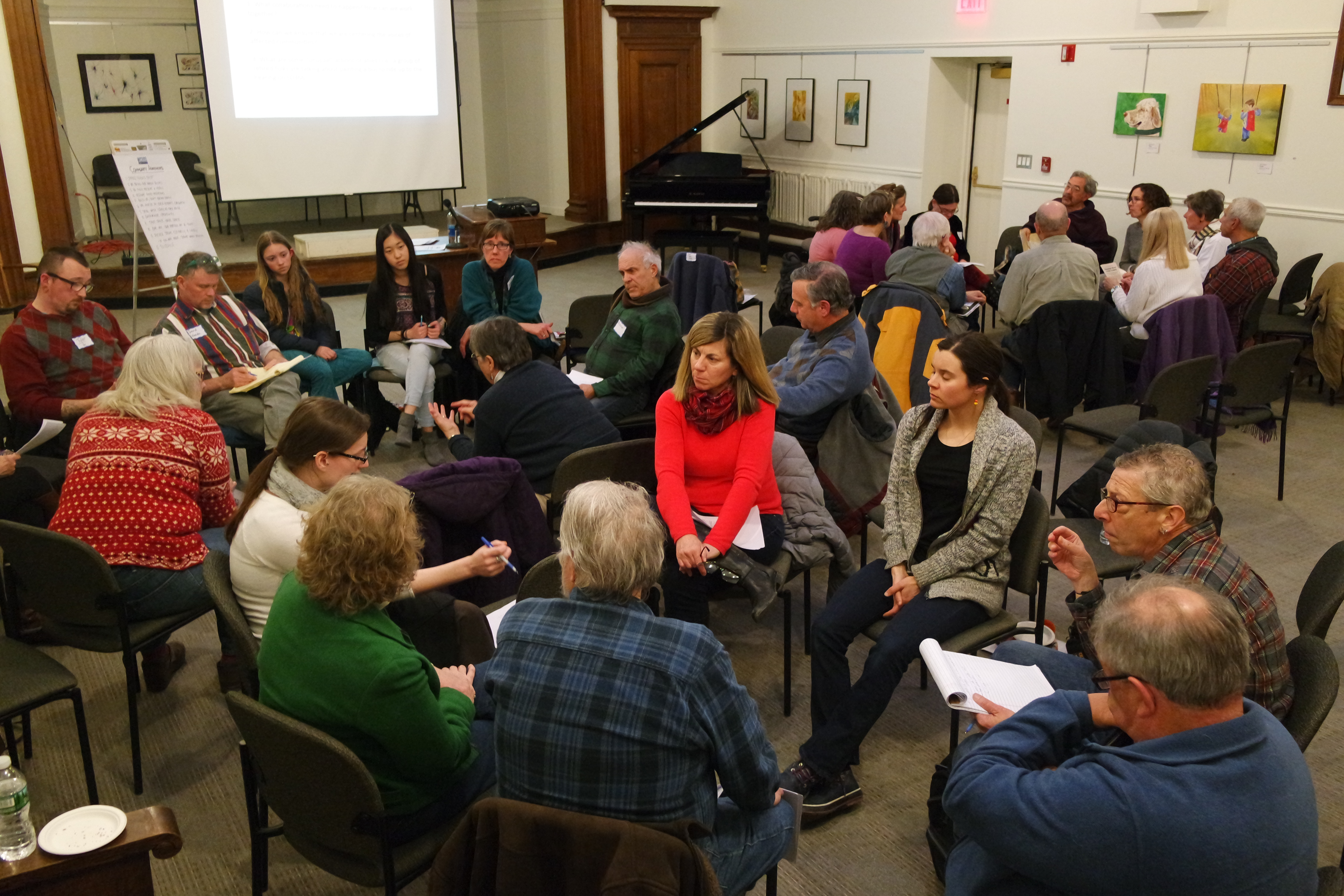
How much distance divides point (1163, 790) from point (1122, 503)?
99 cm

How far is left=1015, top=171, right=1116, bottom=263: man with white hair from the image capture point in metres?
6.96

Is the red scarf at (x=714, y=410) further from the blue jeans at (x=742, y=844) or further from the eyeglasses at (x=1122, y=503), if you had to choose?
the blue jeans at (x=742, y=844)

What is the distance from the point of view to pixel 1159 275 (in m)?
5.25

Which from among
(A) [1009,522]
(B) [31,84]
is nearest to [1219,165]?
(A) [1009,522]

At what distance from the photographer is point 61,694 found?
8.38 feet

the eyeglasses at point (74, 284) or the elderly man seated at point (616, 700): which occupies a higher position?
the eyeglasses at point (74, 284)

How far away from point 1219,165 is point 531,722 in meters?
7.08

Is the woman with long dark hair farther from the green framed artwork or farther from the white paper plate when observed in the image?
the green framed artwork

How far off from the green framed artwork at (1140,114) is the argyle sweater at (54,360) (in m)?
6.73

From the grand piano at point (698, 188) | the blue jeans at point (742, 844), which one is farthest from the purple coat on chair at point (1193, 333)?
the grand piano at point (698, 188)

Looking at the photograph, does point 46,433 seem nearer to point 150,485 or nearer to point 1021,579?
point 150,485

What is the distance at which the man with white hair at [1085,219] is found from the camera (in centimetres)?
696

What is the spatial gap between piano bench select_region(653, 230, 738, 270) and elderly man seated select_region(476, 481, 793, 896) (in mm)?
8301

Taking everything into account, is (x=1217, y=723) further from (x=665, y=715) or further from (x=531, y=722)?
(x=531, y=722)
